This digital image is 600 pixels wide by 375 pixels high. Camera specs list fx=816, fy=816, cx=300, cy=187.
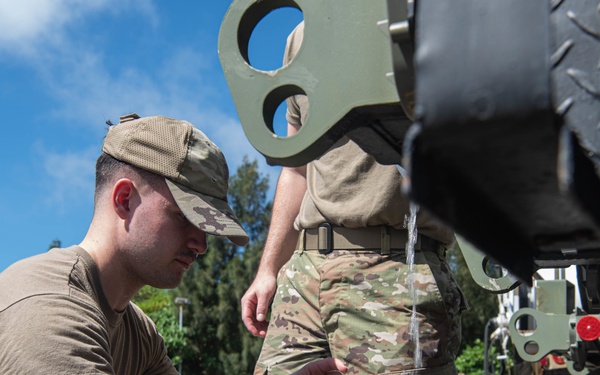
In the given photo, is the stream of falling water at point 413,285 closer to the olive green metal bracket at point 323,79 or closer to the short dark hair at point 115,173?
the short dark hair at point 115,173

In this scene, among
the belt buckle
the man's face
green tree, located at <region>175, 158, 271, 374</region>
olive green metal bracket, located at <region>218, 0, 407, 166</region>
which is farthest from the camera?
green tree, located at <region>175, 158, 271, 374</region>

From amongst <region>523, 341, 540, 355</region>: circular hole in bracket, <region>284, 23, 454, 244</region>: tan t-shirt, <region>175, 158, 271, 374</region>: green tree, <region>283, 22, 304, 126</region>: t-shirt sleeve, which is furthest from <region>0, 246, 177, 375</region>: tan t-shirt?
<region>175, 158, 271, 374</region>: green tree

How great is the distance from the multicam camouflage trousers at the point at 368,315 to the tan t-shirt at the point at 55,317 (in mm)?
940

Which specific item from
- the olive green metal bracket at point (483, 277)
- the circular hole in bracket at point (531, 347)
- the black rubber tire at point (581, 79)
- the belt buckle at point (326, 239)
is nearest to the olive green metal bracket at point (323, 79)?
the black rubber tire at point (581, 79)

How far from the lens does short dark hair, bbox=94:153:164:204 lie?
2.54 m

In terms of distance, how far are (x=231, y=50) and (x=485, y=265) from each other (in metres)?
1.41

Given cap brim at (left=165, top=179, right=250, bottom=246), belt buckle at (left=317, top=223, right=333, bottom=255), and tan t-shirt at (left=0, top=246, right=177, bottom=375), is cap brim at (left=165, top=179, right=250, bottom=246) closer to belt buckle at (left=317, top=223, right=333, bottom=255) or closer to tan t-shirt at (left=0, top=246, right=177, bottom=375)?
tan t-shirt at (left=0, top=246, right=177, bottom=375)

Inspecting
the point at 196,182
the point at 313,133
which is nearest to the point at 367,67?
the point at 313,133

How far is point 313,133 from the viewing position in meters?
1.14

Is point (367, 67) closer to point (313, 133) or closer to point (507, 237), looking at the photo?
point (313, 133)

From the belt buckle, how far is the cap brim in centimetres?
64

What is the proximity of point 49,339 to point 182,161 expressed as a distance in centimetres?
79

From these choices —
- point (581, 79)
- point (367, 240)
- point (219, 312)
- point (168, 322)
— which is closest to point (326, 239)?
point (367, 240)

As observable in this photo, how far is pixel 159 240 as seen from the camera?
248cm
